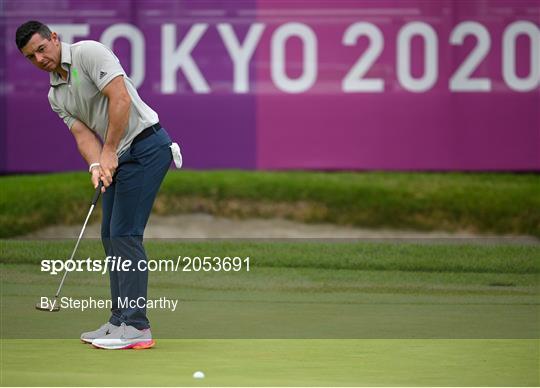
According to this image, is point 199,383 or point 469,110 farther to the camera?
point 469,110

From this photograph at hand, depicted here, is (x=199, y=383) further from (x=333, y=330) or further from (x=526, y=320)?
(x=526, y=320)

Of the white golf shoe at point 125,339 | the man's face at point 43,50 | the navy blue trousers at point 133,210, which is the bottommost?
the white golf shoe at point 125,339

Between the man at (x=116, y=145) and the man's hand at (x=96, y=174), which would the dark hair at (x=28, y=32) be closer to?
the man at (x=116, y=145)

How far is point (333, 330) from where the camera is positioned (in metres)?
7.28

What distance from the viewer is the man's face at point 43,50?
247 inches

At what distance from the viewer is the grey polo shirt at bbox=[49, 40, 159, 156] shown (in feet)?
20.6

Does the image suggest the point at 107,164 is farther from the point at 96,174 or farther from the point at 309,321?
the point at 309,321

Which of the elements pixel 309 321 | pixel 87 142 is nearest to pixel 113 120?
pixel 87 142

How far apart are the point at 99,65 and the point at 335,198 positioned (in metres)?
6.61

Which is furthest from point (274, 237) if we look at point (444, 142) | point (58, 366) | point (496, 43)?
point (58, 366)

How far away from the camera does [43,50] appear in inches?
248

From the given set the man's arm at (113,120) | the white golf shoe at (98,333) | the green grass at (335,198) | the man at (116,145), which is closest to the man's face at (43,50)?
the man at (116,145)

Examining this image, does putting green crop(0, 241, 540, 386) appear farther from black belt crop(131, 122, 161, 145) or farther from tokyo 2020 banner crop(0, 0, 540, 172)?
tokyo 2020 banner crop(0, 0, 540, 172)

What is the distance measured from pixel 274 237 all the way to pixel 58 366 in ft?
21.1
